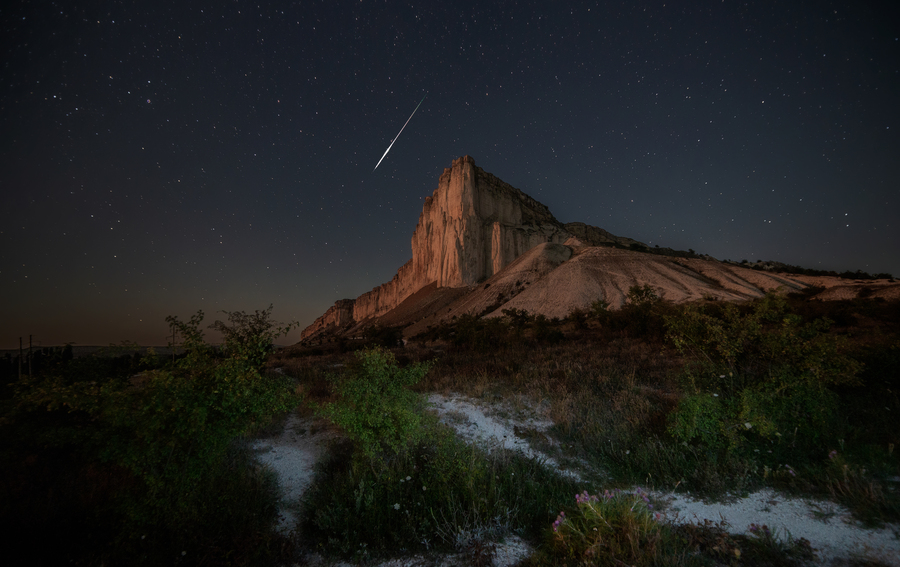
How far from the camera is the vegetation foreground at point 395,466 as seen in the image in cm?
359

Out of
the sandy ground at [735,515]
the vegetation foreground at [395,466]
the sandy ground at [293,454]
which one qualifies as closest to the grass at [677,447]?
the vegetation foreground at [395,466]

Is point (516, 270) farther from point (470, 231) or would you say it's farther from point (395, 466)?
point (395, 466)

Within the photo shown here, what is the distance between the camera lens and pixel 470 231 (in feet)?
277

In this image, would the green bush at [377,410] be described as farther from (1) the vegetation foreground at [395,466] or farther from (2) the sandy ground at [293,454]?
(2) the sandy ground at [293,454]

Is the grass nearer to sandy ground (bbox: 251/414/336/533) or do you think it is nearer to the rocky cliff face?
sandy ground (bbox: 251/414/336/533)

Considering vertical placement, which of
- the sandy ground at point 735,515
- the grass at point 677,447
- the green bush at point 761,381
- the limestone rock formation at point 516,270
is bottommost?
the sandy ground at point 735,515

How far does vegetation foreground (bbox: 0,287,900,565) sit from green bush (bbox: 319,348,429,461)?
0.03m

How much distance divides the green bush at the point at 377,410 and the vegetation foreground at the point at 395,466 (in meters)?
0.03

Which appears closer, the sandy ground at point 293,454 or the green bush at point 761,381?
the sandy ground at point 293,454

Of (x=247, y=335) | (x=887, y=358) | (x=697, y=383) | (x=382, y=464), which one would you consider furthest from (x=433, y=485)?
(x=887, y=358)

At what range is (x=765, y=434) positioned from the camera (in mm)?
4793

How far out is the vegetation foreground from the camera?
3594 millimetres

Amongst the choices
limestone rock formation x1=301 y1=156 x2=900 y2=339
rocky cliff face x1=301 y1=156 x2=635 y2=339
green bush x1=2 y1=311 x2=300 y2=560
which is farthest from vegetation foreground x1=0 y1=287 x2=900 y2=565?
rocky cliff face x1=301 y1=156 x2=635 y2=339

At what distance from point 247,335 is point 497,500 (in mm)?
4284
